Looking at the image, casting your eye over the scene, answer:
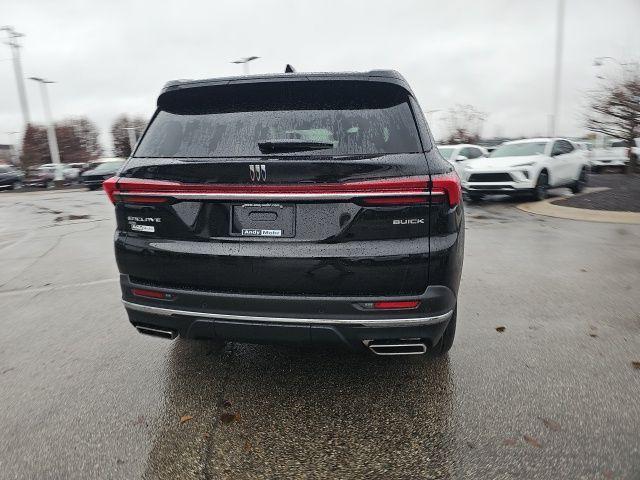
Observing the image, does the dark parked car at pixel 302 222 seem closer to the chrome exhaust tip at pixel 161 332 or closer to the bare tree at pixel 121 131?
the chrome exhaust tip at pixel 161 332

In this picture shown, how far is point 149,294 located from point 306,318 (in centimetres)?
93

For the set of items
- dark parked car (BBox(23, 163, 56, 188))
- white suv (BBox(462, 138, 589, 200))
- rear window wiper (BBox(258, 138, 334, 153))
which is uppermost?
rear window wiper (BBox(258, 138, 334, 153))

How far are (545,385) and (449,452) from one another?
990 millimetres

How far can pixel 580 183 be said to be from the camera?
14.5m

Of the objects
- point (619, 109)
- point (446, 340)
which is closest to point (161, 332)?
point (446, 340)

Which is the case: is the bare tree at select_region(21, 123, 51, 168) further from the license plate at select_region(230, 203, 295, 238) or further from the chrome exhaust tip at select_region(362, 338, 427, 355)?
the chrome exhaust tip at select_region(362, 338, 427, 355)

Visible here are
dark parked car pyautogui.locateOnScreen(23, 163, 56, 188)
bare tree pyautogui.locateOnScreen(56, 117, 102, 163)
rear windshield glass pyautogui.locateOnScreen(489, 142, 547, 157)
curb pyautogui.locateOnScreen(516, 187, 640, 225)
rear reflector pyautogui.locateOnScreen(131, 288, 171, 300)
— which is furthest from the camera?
bare tree pyautogui.locateOnScreen(56, 117, 102, 163)

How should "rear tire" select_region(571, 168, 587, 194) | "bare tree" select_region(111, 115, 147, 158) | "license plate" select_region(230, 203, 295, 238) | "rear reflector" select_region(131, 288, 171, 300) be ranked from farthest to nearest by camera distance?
"bare tree" select_region(111, 115, 147, 158)
"rear tire" select_region(571, 168, 587, 194)
"rear reflector" select_region(131, 288, 171, 300)
"license plate" select_region(230, 203, 295, 238)

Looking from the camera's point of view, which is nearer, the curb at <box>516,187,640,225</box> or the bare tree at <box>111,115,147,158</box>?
the curb at <box>516,187,640,225</box>

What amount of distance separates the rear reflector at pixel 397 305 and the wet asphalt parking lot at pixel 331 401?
26.6 inches

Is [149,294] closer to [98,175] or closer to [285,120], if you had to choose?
[285,120]

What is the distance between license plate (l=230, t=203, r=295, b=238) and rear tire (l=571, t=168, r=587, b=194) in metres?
14.2

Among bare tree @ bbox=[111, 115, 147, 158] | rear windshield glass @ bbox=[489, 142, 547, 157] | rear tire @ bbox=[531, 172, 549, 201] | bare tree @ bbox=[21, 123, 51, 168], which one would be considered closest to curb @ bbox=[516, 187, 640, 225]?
rear tire @ bbox=[531, 172, 549, 201]

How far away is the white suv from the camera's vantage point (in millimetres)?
12258
